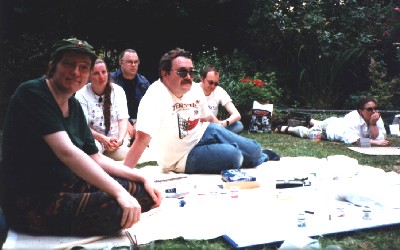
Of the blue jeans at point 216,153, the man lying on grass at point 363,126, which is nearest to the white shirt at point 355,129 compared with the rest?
the man lying on grass at point 363,126

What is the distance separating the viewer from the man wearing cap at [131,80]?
6113 mm

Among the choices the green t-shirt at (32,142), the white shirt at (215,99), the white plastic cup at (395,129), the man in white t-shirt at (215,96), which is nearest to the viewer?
the green t-shirt at (32,142)

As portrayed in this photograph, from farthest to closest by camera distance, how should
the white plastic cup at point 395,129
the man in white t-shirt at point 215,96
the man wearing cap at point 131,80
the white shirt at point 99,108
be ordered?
the white plastic cup at point 395,129 < the man in white t-shirt at point 215,96 < the man wearing cap at point 131,80 < the white shirt at point 99,108

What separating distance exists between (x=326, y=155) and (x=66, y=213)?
388 cm

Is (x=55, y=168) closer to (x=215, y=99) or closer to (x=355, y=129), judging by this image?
(x=215, y=99)

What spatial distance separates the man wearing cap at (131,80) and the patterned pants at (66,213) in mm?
3611

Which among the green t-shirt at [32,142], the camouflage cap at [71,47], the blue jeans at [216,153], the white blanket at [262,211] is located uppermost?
the camouflage cap at [71,47]

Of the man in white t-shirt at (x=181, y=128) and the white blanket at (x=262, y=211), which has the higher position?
the man in white t-shirt at (x=181, y=128)

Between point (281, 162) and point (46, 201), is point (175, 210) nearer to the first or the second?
point (46, 201)

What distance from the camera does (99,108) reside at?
16.3 ft

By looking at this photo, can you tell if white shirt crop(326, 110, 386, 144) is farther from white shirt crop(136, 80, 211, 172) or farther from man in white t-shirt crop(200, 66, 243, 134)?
white shirt crop(136, 80, 211, 172)

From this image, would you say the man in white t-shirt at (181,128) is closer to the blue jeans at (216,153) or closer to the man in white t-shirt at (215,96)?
the blue jeans at (216,153)

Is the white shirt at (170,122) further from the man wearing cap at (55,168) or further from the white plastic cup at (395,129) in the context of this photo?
the white plastic cup at (395,129)

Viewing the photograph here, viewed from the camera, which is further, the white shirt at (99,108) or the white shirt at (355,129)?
the white shirt at (355,129)
